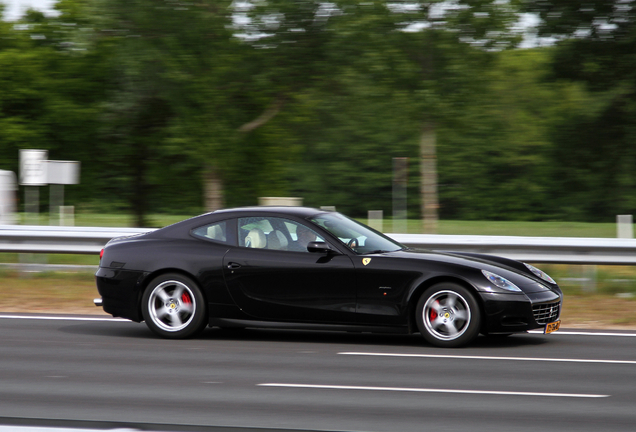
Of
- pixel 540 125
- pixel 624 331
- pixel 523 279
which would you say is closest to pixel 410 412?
pixel 523 279

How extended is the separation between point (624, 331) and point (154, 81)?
15.4 metres

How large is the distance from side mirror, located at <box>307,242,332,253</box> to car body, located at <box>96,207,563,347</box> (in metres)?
0.01

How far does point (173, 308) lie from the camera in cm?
848

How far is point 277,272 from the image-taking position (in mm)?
8164

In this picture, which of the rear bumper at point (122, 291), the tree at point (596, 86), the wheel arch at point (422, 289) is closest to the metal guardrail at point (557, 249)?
the wheel arch at point (422, 289)

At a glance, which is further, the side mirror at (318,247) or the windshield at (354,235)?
the windshield at (354,235)

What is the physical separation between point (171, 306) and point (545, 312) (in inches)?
140

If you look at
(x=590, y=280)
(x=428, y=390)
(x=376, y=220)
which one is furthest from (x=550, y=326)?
(x=376, y=220)

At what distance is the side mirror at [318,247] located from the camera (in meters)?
8.05

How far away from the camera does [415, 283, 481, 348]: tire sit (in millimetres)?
7789

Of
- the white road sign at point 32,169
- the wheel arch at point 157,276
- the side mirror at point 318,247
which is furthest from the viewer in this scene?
the white road sign at point 32,169

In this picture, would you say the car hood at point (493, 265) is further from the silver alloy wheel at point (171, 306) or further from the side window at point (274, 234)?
the silver alloy wheel at point (171, 306)

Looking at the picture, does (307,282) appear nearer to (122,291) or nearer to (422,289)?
(422,289)

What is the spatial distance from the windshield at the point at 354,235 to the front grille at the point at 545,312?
4.93 feet
